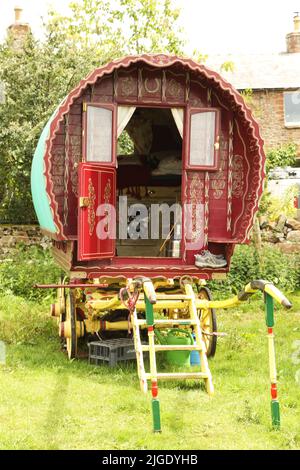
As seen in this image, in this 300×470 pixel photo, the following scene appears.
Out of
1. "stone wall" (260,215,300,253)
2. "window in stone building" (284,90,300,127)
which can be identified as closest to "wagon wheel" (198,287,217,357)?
"stone wall" (260,215,300,253)

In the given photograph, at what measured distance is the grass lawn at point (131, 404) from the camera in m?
6.66

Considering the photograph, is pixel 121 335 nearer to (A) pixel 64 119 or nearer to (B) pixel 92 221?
(B) pixel 92 221

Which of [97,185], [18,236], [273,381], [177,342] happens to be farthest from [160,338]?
[18,236]

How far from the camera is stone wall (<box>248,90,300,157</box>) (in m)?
26.6

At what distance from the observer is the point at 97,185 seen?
955 cm

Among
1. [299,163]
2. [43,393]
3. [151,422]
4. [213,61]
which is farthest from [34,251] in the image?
[213,61]

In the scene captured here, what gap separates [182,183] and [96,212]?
1.23 m

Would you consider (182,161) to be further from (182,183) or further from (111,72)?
(111,72)

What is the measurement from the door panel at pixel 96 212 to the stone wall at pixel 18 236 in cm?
735

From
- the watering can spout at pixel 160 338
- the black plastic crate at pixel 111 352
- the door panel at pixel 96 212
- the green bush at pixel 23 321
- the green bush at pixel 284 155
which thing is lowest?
the green bush at pixel 23 321

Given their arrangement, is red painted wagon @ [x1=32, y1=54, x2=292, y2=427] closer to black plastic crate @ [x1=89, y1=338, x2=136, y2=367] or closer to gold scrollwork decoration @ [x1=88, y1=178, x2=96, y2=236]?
gold scrollwork decoration @ [x1=88, y1=178, x2=96, y2=236]

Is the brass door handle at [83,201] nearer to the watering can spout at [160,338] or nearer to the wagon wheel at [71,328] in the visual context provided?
the wagon wheel at [71,328]

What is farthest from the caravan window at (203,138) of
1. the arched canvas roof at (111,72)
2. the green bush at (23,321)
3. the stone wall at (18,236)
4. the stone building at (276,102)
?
the stone building at (276,102)

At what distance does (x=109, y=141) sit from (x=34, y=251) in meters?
7.17
